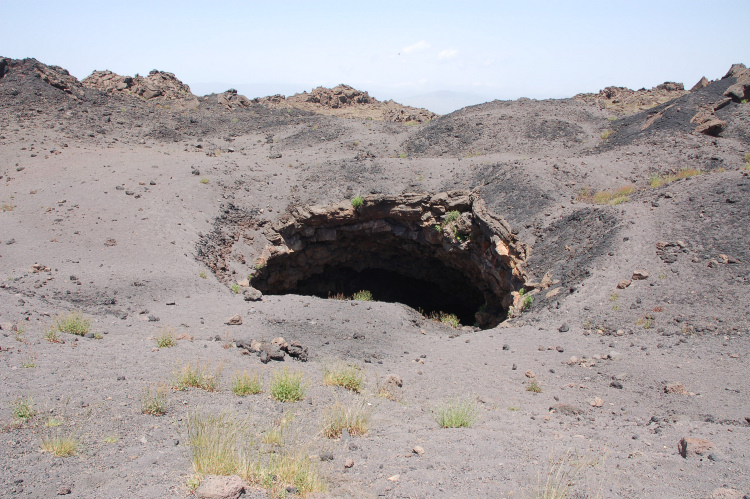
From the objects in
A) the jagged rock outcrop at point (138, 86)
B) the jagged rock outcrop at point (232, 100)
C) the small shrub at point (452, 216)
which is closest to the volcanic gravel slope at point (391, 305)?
the small shrub at point (452, 216)

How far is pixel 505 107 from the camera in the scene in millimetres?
23328

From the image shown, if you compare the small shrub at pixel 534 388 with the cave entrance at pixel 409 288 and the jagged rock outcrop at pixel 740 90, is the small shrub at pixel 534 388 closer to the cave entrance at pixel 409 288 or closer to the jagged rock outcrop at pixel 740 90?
the cave entrance at pixel 409 288

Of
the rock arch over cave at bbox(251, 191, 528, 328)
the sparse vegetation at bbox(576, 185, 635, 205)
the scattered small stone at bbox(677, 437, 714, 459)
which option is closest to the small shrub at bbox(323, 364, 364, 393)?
the scattered small stone at bbox(677, 437, 714, 459)

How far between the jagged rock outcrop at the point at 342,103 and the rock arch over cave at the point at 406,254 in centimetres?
1284

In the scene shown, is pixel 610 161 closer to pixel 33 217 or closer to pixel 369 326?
pixel 369 326

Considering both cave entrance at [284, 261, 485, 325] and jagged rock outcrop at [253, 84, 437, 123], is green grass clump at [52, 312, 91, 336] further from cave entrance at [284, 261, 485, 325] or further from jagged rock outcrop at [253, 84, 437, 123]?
jagged rock outcrop at [253, 84, 437, 123]

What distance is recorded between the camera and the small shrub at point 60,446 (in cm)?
382

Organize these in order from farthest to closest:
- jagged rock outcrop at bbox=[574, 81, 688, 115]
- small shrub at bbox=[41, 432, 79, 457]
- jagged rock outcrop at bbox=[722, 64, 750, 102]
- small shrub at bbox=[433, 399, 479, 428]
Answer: jagged rock outcrop at bbox=[574, 81, 688, 115] < jagged rock outcrop at bbox=[722, 64, 750, 102] < small shrub at bbox=[433, 399, 479, 428] < small shrub at bbox=[41, 432, 79, 457]

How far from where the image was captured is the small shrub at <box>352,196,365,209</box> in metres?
15.6

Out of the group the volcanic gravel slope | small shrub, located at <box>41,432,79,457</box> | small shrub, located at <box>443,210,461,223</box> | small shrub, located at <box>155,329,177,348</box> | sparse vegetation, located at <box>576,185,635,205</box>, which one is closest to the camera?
small shrub, located at <box>41,432,79,457</box>

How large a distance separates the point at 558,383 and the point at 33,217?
12.8 metres

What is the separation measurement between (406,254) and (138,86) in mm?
17635

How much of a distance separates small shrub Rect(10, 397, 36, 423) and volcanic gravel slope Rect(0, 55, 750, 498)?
0.10 metres

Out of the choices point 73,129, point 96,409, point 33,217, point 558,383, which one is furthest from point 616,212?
point 73,129
